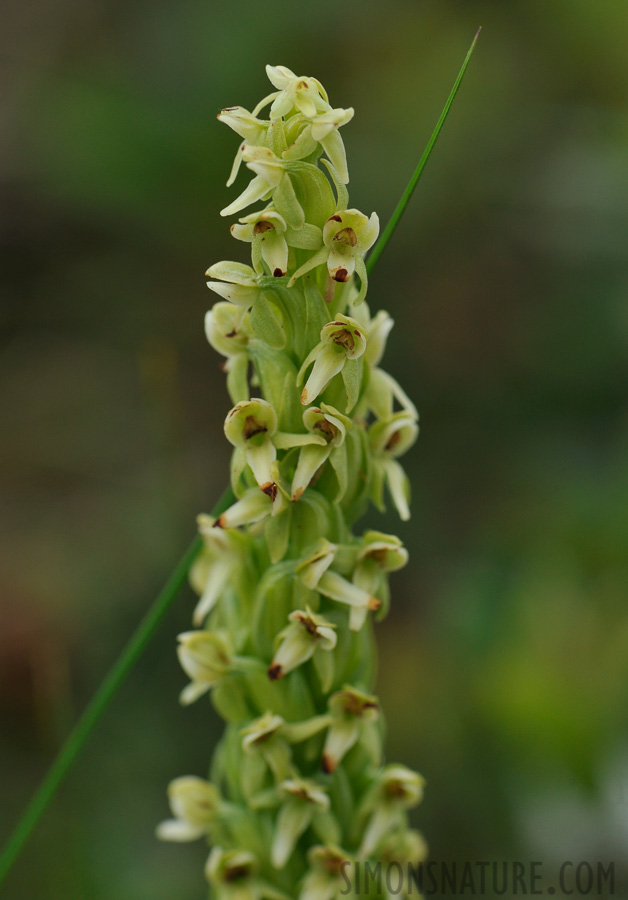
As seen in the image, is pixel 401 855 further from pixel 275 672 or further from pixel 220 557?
pixel 220 557

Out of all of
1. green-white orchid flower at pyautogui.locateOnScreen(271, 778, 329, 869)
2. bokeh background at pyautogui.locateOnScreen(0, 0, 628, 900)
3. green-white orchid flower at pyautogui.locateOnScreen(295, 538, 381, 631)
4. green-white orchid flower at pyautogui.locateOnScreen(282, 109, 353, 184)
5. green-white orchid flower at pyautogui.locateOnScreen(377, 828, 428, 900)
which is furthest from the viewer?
bokeh background at pyautogui.locateOnScreen(0, 0, 628, 900)

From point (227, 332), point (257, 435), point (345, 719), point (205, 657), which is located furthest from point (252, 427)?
point (345, 719)

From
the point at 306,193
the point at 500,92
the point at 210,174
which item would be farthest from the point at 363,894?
the point at 500,92

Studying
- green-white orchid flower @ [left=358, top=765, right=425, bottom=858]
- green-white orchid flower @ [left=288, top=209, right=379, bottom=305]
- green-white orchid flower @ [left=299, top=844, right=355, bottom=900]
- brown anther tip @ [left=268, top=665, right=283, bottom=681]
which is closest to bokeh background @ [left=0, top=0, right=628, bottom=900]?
green-white orchid flower @ [left=358, top=765, right=425, bottom=858]

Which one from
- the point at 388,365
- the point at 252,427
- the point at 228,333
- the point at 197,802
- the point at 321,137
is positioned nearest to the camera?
the point at 321,137

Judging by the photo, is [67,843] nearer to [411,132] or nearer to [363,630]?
[363,630]

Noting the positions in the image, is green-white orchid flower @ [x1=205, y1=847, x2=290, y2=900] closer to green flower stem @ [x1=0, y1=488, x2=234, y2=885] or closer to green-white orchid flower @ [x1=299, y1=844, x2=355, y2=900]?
green-white orchid flower @ [x1=299, y1=844, x2=355, y2=900]

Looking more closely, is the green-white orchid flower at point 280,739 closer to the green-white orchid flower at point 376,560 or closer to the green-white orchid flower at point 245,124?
the green-white orchid flower at point 376,560

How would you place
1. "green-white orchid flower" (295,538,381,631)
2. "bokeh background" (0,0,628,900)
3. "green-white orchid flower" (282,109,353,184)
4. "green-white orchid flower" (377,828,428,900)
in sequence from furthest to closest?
1. "bokeh background" (0,0,628,900)
2. "green-white orchid flower" (377,828,428,900)
3. "green-white orchid flower" (295,538,381,631)
4. "green-white orchid flower" (282,109,353,184)
